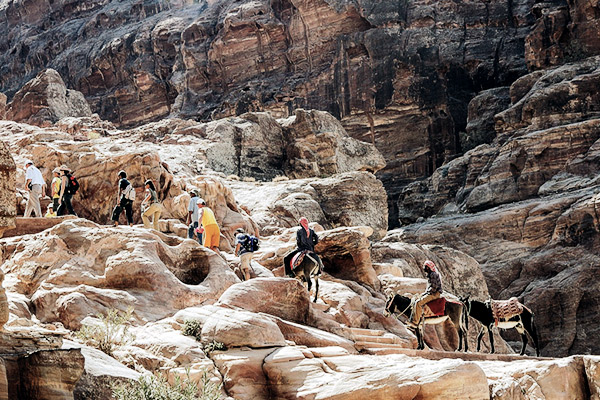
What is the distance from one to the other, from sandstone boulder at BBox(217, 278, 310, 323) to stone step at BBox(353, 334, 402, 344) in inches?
54.9

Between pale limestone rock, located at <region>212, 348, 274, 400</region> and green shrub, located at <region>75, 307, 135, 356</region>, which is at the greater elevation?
green shrub, located at <region>75, 307, 135, 356</region>

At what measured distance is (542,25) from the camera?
69.6 meters

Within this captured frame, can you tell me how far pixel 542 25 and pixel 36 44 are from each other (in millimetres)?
52091

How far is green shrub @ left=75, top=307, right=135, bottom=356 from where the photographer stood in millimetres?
14305

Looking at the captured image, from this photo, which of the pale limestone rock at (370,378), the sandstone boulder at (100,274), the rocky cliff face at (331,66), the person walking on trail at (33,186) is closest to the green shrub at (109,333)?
the sandstone boulder at (100,274)

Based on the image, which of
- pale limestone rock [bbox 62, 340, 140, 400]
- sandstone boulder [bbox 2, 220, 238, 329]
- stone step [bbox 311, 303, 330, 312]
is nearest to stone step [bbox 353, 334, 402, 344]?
stone step [bbox 311, 303, 330, 312]

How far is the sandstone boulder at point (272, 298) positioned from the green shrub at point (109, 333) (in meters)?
2.25

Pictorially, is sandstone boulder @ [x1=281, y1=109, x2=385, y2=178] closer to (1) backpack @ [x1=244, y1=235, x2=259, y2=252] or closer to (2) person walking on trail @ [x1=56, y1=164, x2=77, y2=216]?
(2) person walking on trail @ [x1=56, y1=164, x2=77, y2=216]

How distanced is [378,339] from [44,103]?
42.4 meters

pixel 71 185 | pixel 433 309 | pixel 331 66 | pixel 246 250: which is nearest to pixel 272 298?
pixel 246 250

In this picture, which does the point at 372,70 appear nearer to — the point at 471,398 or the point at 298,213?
the point at 298,213

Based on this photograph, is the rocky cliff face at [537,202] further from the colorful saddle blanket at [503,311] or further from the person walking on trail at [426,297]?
the person walking on trail at [426,297]

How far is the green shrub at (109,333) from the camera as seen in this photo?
14.3 m

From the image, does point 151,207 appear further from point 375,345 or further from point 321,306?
point 375,345
